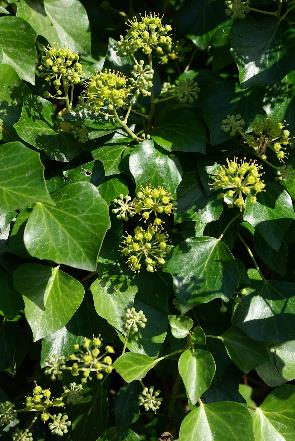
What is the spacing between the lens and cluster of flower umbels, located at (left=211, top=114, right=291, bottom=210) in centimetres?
202

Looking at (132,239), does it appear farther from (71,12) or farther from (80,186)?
(71,12)

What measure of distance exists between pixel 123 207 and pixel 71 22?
85cm

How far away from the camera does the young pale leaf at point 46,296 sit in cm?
206

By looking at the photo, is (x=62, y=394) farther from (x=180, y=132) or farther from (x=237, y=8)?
(x=237, y=8)

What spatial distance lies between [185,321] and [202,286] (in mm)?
158

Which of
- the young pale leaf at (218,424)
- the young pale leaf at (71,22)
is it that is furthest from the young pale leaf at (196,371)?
the young pale leaf at (71,22)

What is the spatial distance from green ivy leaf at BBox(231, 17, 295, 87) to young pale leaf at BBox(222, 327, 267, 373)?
836mm

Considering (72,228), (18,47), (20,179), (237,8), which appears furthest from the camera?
(18,47)

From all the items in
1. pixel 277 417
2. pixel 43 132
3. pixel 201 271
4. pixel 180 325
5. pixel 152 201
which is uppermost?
pixel 43 132

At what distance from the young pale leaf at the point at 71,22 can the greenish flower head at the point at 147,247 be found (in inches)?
32.4

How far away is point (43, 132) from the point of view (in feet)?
7.43

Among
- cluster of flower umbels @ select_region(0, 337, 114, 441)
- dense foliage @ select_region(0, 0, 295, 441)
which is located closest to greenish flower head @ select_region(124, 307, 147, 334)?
dense foliage @ select_region(0, 0, 295, 441)

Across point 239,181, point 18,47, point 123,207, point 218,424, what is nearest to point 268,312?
point 218,424

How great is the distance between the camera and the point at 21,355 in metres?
2.43
